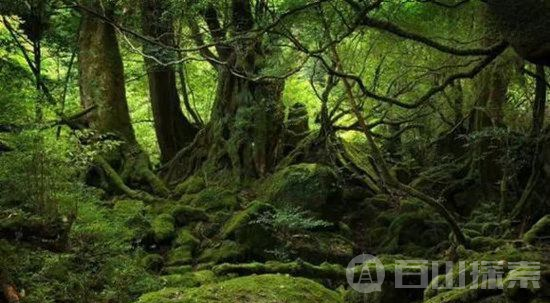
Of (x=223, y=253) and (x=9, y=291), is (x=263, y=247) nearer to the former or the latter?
(x=223, y=253)

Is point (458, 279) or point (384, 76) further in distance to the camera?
point (384, 76)

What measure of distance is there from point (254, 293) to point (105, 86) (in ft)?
30.1

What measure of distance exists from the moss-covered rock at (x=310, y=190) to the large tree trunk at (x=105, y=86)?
367 cm

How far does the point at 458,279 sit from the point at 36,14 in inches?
382

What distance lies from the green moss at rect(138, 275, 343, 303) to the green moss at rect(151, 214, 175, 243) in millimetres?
4127

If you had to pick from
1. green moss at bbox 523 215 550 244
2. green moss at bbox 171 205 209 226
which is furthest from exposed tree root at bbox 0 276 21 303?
green moss at bbox 523 215 550 244

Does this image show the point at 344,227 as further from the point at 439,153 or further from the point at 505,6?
the point at 505,6

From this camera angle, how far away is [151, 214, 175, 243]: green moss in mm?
9688

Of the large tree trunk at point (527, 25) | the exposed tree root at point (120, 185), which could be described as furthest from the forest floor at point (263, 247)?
the large tree trunk at point (527, 25)

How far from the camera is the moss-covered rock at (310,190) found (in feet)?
34.6

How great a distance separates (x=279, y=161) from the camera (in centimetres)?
1229

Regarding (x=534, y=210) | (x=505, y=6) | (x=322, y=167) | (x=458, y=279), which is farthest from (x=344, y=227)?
(x=505, y=6)

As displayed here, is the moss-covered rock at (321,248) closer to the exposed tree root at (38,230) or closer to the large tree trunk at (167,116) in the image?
the exposed tree root at (38,230)

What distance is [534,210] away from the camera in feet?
26.4
